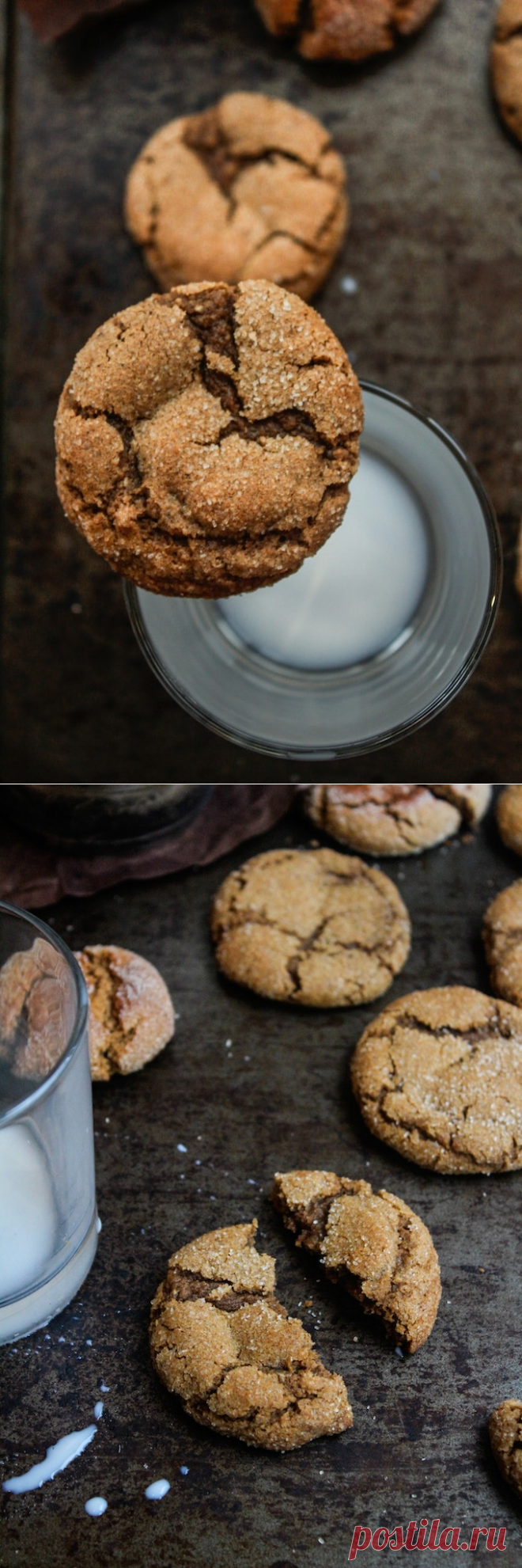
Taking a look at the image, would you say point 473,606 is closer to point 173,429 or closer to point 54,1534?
point 173,429

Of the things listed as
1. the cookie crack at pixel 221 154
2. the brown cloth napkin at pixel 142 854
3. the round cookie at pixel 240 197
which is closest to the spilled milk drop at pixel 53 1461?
the brown cloth napkin at pixel 142 854

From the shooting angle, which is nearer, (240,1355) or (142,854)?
(240,1355)

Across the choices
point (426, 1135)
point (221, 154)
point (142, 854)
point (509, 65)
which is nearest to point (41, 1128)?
point (426, 1135)

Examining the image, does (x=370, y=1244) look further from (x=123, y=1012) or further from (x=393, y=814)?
(x=393, y=814)

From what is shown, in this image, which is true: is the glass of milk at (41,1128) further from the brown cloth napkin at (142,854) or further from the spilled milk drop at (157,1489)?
the brown cloth napkin at (142,854)

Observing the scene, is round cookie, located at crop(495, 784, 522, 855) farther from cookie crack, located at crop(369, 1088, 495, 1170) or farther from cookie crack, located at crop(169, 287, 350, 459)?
cookie crack, located at crop(169, 287, 350, 459)

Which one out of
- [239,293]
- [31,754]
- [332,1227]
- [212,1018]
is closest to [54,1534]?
[332,1227]

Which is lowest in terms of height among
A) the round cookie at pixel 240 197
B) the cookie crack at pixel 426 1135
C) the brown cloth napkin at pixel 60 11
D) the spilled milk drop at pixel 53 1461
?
the cookie crack at pixel 426 1135
